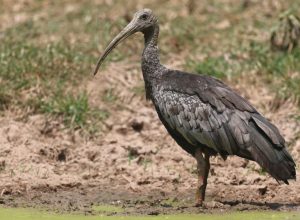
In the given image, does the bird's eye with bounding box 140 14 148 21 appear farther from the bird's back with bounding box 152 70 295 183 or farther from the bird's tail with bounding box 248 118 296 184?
the bird's tail with bounding box 248 118 296 184

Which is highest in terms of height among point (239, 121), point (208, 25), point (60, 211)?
point (208, 25)

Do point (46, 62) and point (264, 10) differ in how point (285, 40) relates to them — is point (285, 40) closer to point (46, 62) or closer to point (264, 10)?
point (264, 10)

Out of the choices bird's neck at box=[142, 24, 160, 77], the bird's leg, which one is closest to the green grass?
bird's neck at box=[142, 24, 160, 77]

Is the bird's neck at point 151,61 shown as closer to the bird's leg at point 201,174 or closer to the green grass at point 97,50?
the bird's leg at point 201,174

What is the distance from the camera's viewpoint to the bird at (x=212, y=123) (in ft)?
29.3

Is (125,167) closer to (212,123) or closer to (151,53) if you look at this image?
(151,53)

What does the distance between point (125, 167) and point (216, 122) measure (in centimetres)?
193

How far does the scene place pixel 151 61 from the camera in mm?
9961

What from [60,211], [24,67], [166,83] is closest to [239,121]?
[166,83]

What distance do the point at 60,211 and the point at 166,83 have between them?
168 cm

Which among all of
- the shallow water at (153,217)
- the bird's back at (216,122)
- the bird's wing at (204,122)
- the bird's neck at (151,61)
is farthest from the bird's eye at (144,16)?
the shallow water at (153,217)

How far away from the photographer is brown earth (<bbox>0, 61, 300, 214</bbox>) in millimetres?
9719

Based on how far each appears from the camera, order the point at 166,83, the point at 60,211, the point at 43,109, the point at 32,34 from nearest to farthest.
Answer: the point at 60,211 → the point at 166,83 → the point at 43,109 → the point at 32,34

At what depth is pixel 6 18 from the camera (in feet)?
49.2
